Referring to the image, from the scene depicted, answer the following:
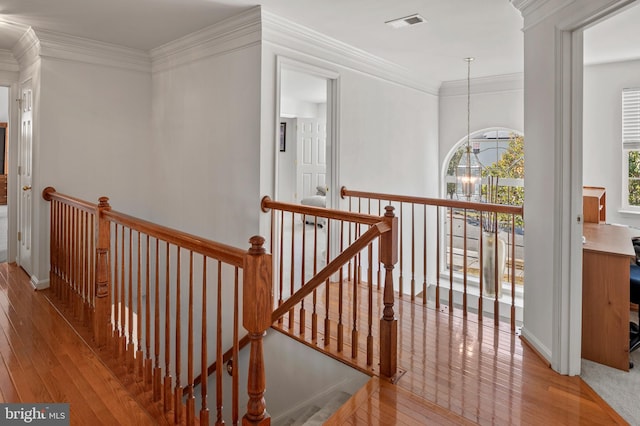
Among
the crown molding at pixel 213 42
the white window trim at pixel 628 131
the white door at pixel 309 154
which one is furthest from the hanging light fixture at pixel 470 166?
the crown molding at pixel 213 42

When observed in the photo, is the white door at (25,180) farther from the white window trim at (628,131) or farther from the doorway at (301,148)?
the white window trim at (628,131)

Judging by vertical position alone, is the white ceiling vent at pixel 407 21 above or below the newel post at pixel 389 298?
above

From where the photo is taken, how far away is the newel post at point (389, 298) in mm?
2246

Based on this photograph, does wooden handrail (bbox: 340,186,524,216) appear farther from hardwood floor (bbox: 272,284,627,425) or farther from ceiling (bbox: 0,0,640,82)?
ceiling (bbox: 0,0,640,82)

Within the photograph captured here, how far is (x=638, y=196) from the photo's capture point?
14.3 feet

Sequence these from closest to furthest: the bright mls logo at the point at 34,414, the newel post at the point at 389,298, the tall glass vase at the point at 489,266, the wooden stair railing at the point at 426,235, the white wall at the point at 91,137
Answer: the bright mls logo at the point at 34,414 < the newel post at the point at 389,298 < the wooden stair railing at the point at 426,235 < the white wall at the point at 91,137 < the tall glass vase at the point at 489,266

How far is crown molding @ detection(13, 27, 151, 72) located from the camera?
3.71 metres

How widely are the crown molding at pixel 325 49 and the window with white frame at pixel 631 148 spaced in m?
2.40

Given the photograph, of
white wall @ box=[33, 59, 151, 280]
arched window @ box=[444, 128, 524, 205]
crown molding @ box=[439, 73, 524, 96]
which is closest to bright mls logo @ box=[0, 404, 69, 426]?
white wall @ box=[33, 59, 151, 280]

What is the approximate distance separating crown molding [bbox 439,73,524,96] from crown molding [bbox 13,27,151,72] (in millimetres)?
3992

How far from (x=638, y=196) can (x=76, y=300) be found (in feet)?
18.7

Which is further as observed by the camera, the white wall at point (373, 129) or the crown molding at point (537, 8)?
the white wall at point (373, 129)

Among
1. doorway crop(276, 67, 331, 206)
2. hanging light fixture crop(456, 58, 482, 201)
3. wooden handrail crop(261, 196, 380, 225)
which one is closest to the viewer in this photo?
wooden handrail crop(261, 196, 380, 225)

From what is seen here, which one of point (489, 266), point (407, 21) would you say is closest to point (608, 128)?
point (489, 266)
